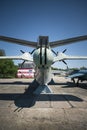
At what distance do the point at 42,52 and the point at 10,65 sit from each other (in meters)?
53.0

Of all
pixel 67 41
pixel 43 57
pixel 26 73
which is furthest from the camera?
pixel 26 73

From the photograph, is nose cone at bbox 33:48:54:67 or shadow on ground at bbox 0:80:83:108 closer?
nose cone at bbox 33:48:54:67

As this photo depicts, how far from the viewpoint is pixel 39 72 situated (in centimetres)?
1359

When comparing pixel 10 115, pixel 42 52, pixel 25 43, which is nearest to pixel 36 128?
pixel 10 115

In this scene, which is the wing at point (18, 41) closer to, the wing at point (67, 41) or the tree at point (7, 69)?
the wing at point (67, 41)

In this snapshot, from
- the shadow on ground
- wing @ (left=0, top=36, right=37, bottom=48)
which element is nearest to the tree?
the shadow on ground

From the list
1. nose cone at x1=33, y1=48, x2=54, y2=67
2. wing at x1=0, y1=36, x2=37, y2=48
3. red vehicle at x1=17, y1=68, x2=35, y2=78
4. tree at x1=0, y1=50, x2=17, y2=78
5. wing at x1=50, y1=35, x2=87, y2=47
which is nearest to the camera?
nose cone at x1=33, y1=48, x2=54, y2=67

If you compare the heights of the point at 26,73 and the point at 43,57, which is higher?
the point at 43,57

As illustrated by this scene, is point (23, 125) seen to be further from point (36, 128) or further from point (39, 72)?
point (39, 72)

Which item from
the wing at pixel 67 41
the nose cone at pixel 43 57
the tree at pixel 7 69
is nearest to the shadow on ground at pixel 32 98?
the nose cone at pixel 43 57

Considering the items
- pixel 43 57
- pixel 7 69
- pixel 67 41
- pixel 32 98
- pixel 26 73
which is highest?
pixel 67 41

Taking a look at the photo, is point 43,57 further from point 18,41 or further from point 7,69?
point 7,69

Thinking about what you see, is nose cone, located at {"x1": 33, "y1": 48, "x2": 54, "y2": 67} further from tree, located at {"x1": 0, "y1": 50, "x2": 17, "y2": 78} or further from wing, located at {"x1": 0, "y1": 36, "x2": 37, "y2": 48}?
tree, located at {"x1": 0, "y1": 50, "x2": 17, "y2": 78}

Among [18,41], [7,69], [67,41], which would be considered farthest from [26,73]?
[67,41]
